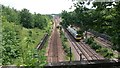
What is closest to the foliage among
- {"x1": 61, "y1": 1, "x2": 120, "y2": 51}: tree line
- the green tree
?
{"x1": 61, "y1": 1, "x2": 120, "y2": 51}: tree line

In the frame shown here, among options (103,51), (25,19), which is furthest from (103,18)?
(25,19)

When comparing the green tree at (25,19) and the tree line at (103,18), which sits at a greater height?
the tree line at (103,18)

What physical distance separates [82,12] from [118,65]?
11.5 feet

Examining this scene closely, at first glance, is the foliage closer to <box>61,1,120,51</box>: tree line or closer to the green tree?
<box>61,1,120,51</box>: tree line

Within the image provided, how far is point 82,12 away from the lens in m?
14.5

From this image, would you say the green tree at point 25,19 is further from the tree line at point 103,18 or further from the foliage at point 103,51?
the tree line at point 103,18

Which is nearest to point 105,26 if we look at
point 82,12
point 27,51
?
point 82,12

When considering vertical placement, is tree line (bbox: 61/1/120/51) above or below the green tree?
above

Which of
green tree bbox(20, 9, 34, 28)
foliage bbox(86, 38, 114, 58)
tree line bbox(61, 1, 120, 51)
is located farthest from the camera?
green tree bbox(20, 9, 34, 28)

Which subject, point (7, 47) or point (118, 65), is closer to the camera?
point (118, 65)

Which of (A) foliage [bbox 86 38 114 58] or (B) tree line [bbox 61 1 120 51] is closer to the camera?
(B) tree line [bbox 61 1 120 51]

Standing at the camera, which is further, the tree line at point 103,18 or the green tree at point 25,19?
the green tree at point 25,19

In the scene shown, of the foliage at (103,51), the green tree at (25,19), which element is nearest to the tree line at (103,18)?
the foliage at (103,51)

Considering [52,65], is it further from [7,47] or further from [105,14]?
[7,47]
